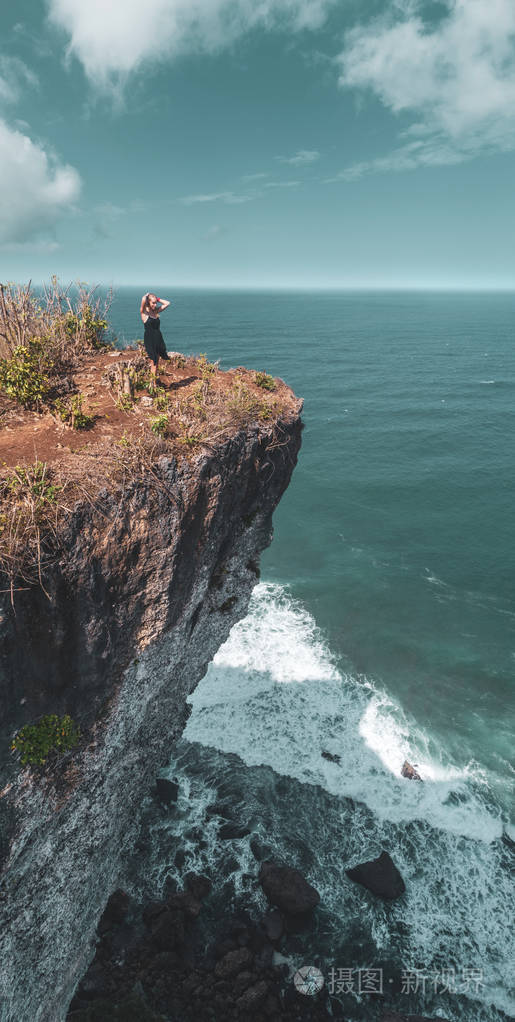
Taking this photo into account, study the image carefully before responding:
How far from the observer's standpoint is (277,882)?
19.4 m

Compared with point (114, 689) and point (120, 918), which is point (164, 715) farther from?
point (120, 918)

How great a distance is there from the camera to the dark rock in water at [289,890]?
1883 centimetres

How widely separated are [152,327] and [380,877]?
25.3 m

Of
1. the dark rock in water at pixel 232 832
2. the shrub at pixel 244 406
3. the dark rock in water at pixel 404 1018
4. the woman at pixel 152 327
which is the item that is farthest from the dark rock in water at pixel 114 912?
the woman at pixel 152 327

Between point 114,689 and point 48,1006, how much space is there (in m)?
9.59

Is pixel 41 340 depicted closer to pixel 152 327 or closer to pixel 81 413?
pixel 152 327

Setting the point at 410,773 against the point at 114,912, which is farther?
the point at 410,773

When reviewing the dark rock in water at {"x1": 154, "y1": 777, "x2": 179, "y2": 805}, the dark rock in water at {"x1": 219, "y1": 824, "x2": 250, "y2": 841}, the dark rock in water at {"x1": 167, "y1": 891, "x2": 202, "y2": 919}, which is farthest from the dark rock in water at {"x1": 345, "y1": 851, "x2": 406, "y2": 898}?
the dark rock in water at {"x1": 154, "y1": 777, "x2": 179, "y2": 805}

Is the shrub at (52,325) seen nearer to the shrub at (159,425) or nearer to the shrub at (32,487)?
the shrub at (159,425)

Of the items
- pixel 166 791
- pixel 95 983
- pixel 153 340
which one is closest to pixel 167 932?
pixel 95 983

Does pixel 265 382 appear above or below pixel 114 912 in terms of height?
above

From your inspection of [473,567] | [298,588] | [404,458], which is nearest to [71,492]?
[298,588]

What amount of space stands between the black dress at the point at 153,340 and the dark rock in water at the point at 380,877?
23.9 m

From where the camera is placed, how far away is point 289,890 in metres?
19.1
